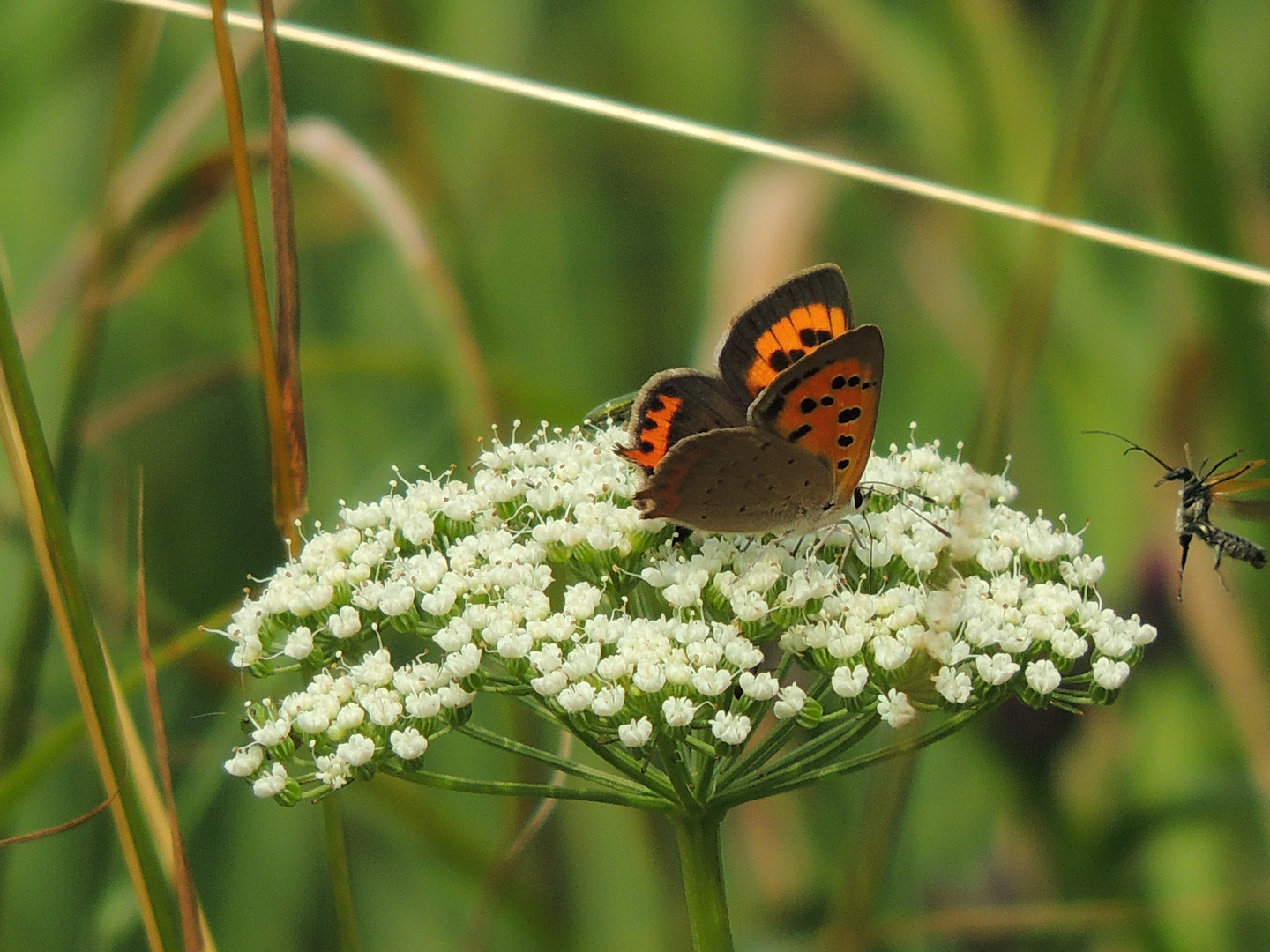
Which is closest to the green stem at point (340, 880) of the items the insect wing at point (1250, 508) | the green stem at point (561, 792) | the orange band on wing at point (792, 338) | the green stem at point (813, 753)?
the green stem at point (561, 792)

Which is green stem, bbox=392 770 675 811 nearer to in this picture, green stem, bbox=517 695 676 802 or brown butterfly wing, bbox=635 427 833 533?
green stem, bbox=517 695 676 802

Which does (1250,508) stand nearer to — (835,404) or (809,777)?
(835,404)

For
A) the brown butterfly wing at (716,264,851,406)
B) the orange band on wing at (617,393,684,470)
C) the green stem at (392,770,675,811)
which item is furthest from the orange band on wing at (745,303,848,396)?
the green stem at (392,770,675,811)

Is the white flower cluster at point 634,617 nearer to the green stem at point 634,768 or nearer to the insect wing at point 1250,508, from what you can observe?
the green stem at point 634,768

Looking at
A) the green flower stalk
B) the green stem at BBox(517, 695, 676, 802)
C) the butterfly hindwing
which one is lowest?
the green stem at BBox(517, 695, 676, 802)

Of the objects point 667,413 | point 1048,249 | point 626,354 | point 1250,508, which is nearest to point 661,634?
point 667,413

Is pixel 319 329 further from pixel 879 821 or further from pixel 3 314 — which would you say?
pixel 879 821

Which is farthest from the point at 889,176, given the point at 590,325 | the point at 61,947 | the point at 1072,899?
the point at 61,947

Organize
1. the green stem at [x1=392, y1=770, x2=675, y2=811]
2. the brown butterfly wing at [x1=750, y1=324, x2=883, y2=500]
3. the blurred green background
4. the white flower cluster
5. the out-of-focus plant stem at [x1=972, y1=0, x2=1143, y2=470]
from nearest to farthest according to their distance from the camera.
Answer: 1. the out-of-focus plant stem at [x1=972, y1=0, x2=1143, y2=470]
2. the green stem at [x1=392, y1=770, x2=675, y2=811]
3. the white flower cluster
4. the brown butterfly wing at [x1=750, y1=324, x2=883, y2=500]
5. the blurred green background
